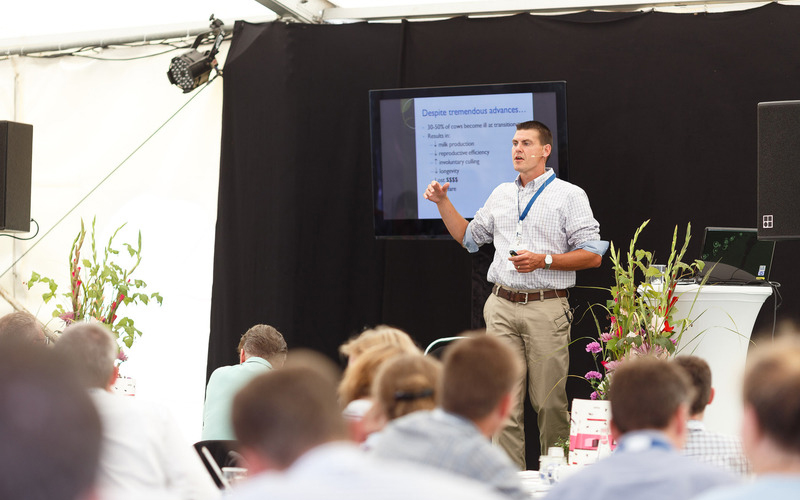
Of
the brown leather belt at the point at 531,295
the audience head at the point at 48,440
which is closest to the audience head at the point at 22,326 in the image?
the brown leather belt at the point at 531,295

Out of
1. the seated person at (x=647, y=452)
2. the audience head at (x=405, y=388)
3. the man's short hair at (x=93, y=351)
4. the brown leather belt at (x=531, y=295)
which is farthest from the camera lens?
the brown leather belt at (x=531, y=295)

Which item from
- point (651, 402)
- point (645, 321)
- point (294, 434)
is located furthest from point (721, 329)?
point (294, 434)

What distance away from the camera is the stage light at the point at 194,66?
18.3ft

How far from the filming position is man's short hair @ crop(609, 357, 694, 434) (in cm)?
193

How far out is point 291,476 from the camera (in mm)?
1126

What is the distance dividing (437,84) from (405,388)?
12.3 feet

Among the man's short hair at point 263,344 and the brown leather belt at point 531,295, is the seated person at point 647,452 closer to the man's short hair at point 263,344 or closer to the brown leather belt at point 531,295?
the man's short hair at point 263,344

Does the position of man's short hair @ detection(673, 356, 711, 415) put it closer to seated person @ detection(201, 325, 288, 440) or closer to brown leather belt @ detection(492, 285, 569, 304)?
seated person @ detection(201, 325, 288, 440)

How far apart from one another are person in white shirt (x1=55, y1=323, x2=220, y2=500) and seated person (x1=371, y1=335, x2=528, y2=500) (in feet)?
2.01

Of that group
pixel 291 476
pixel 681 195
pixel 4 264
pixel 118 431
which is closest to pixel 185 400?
pixel 4 264

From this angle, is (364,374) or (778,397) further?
(364,374)

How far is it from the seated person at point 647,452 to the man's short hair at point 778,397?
27cm

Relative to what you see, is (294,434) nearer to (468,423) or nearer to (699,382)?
(468,423)

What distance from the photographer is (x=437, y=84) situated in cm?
560
